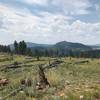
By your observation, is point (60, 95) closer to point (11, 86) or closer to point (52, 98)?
point (52, 98)

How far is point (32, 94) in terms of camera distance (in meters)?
11.2

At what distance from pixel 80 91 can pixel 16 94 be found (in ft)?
9.40

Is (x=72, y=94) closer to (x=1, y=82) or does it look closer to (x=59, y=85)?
(x=59, y=85)

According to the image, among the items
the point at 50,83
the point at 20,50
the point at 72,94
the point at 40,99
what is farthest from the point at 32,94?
the point at 20,50

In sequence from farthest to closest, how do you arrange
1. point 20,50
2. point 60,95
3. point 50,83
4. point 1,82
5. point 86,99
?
point 20,50, point 1,82, point 50,83, point 60,95, point 86,99

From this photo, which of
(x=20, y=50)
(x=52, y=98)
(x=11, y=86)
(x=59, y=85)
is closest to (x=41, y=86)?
(x=59, y=85)

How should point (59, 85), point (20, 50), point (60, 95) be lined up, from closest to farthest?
point (60, 95) → point (59, 85) → point (20, 50)

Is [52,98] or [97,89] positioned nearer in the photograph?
[52,98]

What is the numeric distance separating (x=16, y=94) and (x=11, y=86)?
96.3 inches

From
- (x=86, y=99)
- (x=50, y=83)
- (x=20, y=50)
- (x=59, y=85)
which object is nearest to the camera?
(x=86, y=99)

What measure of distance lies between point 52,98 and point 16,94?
6.30ft

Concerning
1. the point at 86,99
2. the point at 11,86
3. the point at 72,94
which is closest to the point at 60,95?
the point at 72,94

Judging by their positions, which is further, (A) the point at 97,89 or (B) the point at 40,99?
(A) the point at 97,89


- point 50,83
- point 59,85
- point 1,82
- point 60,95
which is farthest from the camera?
point 1,82
